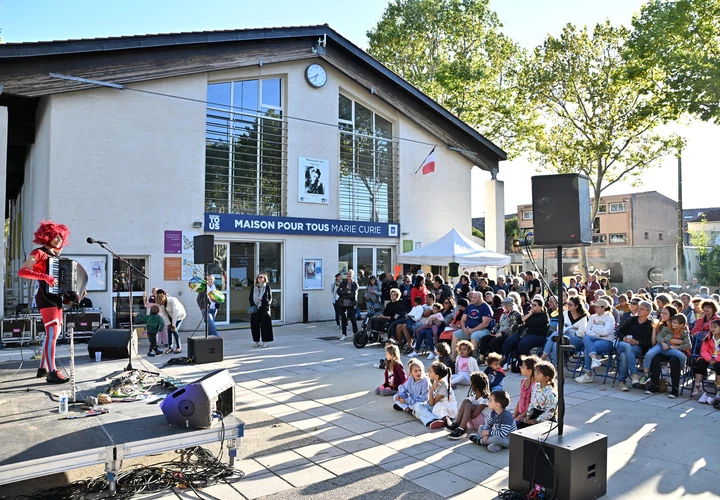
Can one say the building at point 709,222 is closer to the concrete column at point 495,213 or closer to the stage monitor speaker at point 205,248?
the concrete column at point 495,213

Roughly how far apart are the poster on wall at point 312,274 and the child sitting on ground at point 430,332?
6.07 meters

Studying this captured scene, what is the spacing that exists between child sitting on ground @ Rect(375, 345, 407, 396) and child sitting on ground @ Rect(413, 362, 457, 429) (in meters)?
1.03

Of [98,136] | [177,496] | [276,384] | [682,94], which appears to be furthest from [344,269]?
[177,496]

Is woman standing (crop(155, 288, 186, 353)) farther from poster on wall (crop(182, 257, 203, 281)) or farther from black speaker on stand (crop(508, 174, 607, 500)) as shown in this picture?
black speaker on stand (crop(508, 174, 607, 500))

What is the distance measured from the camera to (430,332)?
10547 millimetres

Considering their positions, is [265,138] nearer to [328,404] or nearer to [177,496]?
[328,404]

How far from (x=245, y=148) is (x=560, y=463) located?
43.8 feet

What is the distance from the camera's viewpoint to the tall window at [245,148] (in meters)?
15.1

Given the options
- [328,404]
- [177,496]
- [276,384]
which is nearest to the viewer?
[177,496]

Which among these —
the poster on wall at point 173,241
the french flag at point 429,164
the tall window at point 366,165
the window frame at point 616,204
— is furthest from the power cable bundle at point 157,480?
the window frame at point 616,204

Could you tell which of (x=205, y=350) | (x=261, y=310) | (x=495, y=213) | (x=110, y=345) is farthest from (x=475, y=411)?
(x=495, y=213)

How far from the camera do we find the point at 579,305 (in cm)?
877

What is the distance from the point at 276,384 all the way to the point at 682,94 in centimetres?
1245

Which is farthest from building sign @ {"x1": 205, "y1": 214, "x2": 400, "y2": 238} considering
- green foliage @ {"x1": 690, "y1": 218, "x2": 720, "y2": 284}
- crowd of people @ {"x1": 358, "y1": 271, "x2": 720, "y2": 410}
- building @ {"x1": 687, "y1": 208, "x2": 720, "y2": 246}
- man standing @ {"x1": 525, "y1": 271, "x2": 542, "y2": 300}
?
building @ {"x1": 687, "y1": 208, "x2": 720, "y2": 246}
